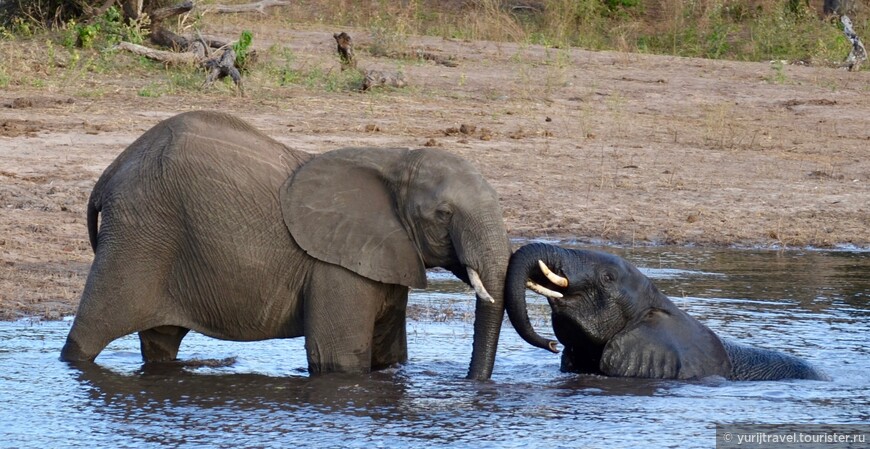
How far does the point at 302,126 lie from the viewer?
12914 millimetres

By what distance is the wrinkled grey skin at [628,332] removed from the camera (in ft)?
20.8

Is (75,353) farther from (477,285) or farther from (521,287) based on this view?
(521,287)

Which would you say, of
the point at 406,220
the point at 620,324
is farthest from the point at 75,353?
the point at 620,324

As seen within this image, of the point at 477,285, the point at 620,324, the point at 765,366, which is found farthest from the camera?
the point at 765,366

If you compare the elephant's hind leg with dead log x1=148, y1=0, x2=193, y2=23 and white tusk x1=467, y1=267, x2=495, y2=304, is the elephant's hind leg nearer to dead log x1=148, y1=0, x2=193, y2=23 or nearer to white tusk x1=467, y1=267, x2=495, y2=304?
white tusk x1=467, y1=267, x2=495, y2=304

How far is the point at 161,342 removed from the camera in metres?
6.63

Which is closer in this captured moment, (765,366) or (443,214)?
(443,214)

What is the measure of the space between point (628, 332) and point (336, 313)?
1.51 metres

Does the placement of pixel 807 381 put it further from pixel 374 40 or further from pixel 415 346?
pixel 374 40

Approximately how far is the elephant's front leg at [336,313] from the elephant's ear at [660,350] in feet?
4.42

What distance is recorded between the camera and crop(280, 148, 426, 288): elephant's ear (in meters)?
5.86

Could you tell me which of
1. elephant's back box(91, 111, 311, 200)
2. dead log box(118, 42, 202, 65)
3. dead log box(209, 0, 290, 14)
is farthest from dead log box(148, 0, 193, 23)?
elephant's back box(91, 111, 311, 200)

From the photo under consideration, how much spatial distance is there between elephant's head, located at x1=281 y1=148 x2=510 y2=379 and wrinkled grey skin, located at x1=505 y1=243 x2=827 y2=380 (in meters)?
0.47

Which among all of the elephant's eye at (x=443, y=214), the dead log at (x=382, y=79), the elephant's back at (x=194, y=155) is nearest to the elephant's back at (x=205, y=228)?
the elephant's back at (x=194, y=155)
